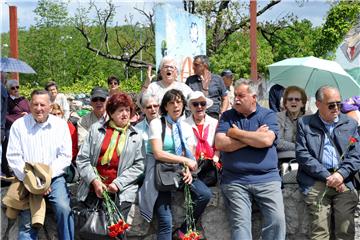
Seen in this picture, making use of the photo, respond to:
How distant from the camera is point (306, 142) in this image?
16.9 ft

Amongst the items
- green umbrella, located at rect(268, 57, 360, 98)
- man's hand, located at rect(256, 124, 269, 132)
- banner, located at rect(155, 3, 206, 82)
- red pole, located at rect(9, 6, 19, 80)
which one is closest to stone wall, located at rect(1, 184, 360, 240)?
man's hand, located at rect(256, 124, 269, 132)

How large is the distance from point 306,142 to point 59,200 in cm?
236

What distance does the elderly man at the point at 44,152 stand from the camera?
16.4ft

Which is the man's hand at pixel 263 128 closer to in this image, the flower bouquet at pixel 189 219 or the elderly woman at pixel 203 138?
the elderly woman at pixel 203 138

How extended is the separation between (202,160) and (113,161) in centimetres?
84

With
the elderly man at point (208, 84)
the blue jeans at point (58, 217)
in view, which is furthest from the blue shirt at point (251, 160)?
the elderly man at point (208, 84)

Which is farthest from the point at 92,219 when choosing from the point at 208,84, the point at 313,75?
the point at 313,75

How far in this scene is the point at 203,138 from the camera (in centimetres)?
533

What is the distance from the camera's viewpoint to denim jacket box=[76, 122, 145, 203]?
500 centimetres

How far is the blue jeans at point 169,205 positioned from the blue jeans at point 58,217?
81 centimetres

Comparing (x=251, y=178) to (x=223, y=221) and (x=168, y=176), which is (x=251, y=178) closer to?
(x=223, y=221)

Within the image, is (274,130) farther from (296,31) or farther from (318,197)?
(296,31)

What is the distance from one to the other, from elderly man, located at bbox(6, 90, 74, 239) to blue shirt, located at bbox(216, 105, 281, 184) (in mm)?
1476

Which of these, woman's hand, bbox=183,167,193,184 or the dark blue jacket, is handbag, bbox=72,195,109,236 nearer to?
woman's hand, bbox=183,167,193,184
